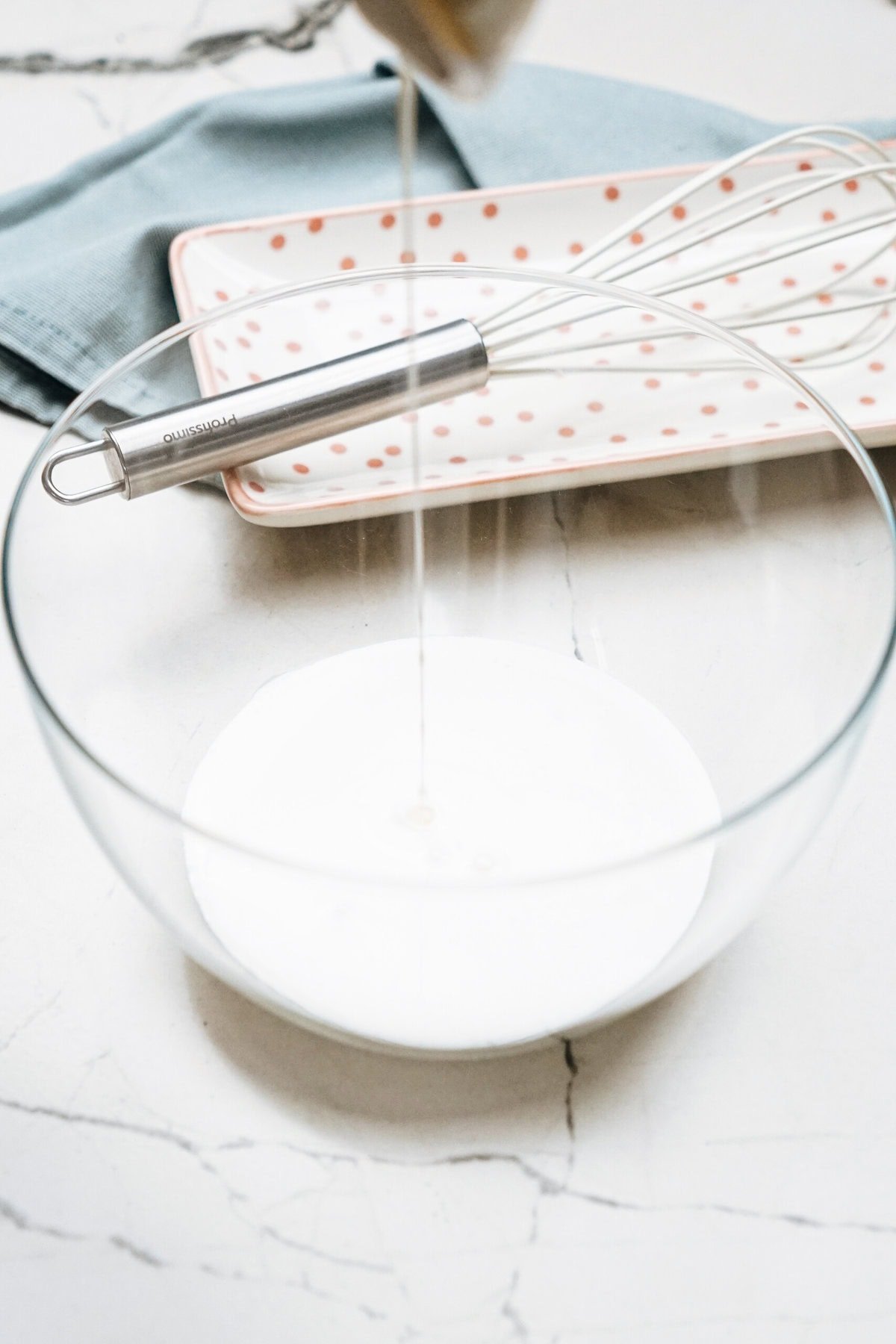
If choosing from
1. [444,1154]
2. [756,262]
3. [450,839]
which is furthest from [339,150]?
[444,1154]

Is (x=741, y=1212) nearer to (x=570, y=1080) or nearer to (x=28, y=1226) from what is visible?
(x=570, y=1080)

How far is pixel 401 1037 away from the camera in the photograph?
399 millimetres

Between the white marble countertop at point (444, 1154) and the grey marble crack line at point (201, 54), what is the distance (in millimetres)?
514

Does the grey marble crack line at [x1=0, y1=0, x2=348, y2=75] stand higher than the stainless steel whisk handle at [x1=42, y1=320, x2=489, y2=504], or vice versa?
the grey marble crack line at [x1=0, y1=0, x2=348, y2=75]

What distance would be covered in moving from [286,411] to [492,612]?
114mm

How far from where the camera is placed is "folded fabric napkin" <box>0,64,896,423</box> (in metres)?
0.68

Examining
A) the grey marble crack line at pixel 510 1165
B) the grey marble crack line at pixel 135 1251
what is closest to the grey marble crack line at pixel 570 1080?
the grey marble crack line at pixel 510 1165

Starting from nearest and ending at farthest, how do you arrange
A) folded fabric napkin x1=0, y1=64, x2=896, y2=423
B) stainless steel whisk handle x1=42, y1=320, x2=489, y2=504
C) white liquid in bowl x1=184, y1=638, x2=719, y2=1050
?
white liquid in bowl x1=184, y1=638, x2=719, y2=1050 → stainless steel whisk handle x1=42, y1=320, x2=489, y2=504 → folded fabric napkin x1=0, y1=64, x2=896, y2=423

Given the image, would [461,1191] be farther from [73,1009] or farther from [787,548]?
[787,548]

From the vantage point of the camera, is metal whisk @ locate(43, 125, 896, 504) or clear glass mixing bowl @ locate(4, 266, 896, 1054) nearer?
clear glass mixing bowl @ locate(4, 266, 896, 1054)

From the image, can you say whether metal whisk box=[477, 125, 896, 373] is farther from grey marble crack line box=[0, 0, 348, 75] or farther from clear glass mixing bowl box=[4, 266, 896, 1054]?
grey marble crack line box=[0, 0, 348, 75]

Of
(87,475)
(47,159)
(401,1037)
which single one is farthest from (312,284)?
(47,159)

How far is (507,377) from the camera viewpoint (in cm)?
58

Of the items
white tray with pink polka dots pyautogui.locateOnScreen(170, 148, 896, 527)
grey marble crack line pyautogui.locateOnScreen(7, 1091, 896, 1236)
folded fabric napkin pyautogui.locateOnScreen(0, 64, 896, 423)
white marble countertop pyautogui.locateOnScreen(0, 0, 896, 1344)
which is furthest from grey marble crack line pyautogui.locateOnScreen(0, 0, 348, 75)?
grey marble crack line pyautogui.locateOnScreen(7, 1091, 896, 1236)
